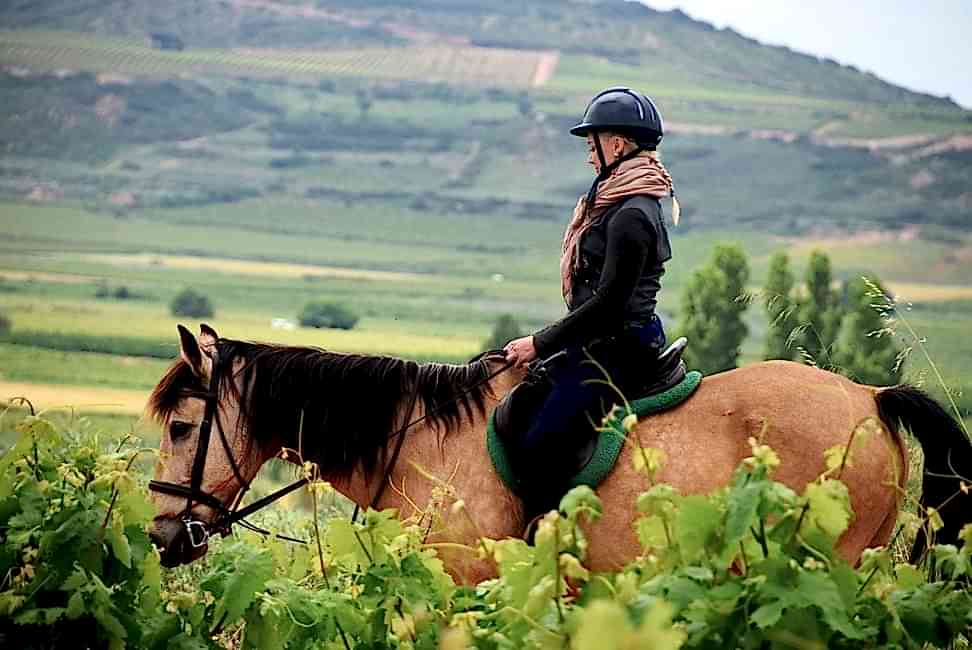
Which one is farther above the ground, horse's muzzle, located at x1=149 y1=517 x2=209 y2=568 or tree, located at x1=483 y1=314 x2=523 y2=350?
horse's muzzle, located at x1=149 y1=517 x2=209 y2=568

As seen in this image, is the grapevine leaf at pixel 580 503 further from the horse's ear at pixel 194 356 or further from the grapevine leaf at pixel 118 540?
the horse's ear at pixel 194 356


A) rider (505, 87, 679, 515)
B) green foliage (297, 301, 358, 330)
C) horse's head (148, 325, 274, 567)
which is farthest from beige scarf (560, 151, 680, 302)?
green foliage (297, 301, 358, 330)

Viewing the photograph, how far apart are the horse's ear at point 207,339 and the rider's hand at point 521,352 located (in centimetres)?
137

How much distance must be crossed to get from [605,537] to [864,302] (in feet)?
6.36

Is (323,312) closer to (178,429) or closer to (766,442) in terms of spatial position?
(178,429)

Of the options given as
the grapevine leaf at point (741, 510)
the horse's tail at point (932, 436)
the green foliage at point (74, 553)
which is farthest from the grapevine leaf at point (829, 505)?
the horse's tail at point (932, 436)

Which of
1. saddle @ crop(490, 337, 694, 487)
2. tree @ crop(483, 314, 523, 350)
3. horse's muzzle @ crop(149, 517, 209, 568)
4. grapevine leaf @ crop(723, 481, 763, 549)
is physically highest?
grapevine leaf @ crop(723, 481, 763, 549)

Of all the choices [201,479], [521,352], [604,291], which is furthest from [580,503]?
[201,479]

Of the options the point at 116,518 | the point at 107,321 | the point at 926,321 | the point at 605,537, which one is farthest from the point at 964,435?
the point at 926,321

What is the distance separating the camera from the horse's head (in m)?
6.77

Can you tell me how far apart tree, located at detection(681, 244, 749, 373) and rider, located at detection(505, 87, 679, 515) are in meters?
65.0

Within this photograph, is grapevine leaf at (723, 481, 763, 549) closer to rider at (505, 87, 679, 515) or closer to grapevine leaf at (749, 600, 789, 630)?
grapevine leaf at (749, 600, 789, 630)

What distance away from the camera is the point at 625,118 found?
659 cm

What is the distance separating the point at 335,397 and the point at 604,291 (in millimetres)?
1352
